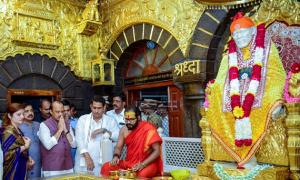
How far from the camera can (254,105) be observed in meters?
3.46

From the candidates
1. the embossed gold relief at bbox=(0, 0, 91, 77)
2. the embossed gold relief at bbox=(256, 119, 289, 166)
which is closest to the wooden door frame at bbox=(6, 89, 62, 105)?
the embossed gold relief at bbox=(0, 0, 91, 77)

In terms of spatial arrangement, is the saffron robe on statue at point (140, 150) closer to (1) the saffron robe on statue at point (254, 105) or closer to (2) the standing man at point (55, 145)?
(1) the saffron robe on statue at point (254, 105)

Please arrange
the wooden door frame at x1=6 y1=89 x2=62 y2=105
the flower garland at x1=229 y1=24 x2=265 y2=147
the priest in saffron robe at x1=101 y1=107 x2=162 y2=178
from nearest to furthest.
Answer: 1. the flower garland at x1=229 y1=24 x2=265 y2=147
2. the priest in saffron robe at x1=101 y1=107 x2=162 y2=178
3. the wooden door frame at x1=6 y1=89 x2=62 y2=105

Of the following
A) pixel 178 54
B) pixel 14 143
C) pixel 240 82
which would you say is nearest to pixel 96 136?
pixel 14 143

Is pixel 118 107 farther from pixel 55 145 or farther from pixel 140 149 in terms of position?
pixel 140 149

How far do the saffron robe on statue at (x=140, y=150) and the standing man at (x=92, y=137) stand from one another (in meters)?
0.69

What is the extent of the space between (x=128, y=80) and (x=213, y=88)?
4.21 metres

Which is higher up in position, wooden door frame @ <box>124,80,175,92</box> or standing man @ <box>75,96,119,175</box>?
wooden door frame @ <box>124,80,175,92</box>

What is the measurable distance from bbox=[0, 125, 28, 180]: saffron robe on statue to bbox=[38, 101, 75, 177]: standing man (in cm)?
75

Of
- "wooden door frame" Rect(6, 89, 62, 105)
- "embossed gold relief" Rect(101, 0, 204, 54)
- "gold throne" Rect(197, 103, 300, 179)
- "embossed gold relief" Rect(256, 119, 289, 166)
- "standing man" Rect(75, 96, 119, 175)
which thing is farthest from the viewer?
"wooden door frame" Rect(6, 89, 62, 105)

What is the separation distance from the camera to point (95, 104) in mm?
4504

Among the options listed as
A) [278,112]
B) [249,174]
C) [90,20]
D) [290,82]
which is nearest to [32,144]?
[249,174]

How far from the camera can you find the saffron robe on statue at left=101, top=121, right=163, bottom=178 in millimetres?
3656

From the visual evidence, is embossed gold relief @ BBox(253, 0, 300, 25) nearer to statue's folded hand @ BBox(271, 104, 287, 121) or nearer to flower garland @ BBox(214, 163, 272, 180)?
statue's folded hand @ BBox(271, 104, 287, 121)
